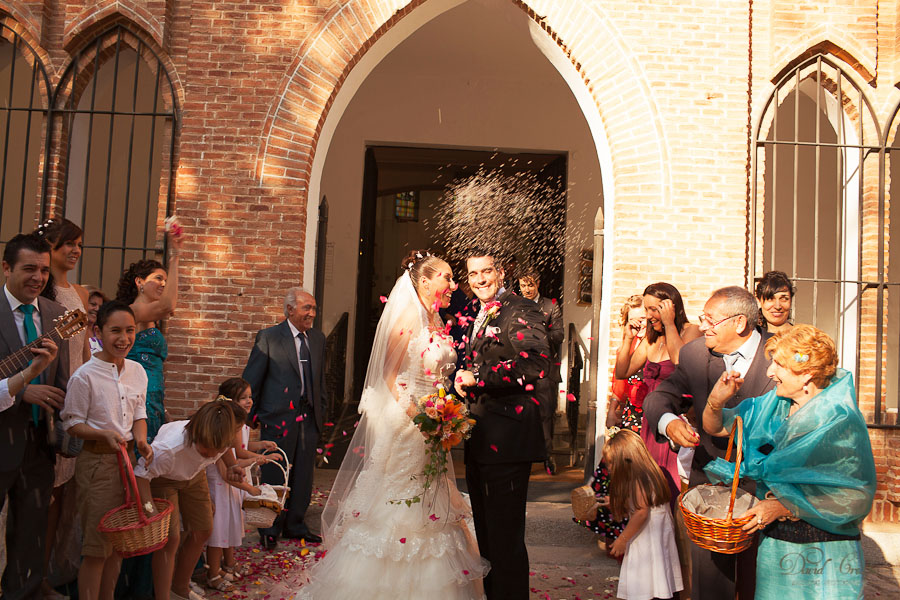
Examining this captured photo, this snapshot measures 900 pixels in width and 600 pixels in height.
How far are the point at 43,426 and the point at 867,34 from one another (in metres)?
8.09

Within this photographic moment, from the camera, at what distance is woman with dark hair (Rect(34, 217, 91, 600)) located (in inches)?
185

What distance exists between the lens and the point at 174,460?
4555 millimetres

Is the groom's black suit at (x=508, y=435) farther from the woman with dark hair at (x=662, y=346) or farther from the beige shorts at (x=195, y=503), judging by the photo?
the beige shorts at (x=195, y=503)

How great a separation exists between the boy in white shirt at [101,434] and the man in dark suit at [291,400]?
2107 millimetres

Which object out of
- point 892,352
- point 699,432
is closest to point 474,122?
point 892,352

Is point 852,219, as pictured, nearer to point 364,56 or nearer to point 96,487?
point 364,56

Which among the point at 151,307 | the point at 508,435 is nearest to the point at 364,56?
the point at 151,307

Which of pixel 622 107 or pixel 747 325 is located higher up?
pixel 622 107

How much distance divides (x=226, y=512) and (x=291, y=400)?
1350mm

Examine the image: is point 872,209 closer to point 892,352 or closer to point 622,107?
point 622,107

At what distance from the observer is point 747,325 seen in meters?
4.07

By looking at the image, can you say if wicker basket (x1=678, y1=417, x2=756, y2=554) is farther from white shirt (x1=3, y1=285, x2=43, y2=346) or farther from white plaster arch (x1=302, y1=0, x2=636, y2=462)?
white plaster arch (x1=302, y1=0, x2=636, y2=462)

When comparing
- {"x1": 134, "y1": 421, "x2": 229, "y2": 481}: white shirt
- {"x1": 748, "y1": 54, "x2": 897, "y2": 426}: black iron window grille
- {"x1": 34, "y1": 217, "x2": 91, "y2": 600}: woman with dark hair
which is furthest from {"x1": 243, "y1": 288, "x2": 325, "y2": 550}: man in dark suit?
{"x1": 748, "y1": 54, "x2": 897, "y2": 426}: black iron window grille

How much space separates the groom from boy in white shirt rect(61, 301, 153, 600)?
188 cm
